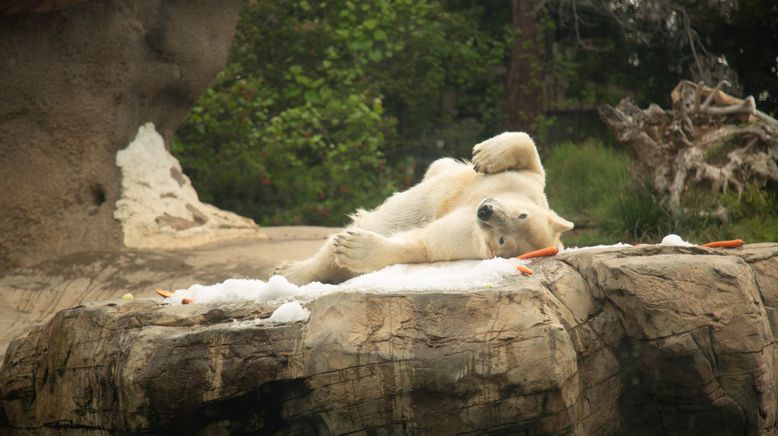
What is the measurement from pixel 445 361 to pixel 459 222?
1236 mm

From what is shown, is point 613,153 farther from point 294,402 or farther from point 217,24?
point 294,402

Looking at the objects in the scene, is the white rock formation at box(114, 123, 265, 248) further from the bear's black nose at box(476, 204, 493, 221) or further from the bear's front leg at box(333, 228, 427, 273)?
the bear's black nose at box(476, 204, 493, 221)

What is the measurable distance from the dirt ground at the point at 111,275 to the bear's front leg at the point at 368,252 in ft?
8.24

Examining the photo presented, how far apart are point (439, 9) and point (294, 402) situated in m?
10.9

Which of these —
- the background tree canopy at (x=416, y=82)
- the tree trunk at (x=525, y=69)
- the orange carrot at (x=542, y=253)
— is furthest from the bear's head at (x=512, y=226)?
the tree trunk at (x=525, y=69)

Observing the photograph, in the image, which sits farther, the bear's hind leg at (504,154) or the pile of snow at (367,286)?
the bear's hind leg at (504,154)

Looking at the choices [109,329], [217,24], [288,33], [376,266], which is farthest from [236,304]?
[288,33]

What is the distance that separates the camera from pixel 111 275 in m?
6.63

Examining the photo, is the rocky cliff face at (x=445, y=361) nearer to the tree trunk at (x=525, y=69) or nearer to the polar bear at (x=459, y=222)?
the polar bear at (x=459, y=222)

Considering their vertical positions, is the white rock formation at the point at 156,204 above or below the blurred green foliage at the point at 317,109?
below

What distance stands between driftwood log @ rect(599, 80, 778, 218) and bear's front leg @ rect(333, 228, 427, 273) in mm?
4995

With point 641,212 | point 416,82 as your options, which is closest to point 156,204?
point 641,212

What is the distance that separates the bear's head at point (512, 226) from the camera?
4.07 m

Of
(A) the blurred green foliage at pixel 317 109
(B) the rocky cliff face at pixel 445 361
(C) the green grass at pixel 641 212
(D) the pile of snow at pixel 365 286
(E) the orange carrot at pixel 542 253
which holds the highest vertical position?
(A) the blurred green foliage at pixel 317 109
